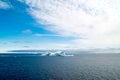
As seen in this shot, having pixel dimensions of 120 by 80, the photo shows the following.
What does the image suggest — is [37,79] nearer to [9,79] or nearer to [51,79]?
[51,79]

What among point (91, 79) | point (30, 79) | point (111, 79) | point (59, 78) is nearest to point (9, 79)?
point (30, 79)

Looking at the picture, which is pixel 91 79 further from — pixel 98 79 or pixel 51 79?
pixel 51 79

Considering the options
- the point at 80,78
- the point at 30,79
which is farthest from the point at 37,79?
the point at 80,78

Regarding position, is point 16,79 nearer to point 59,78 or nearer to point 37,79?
point 37,79

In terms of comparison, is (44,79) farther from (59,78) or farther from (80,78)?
(80,78)

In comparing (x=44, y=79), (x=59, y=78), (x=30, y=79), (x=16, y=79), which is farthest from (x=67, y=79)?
(x=16, y=79)

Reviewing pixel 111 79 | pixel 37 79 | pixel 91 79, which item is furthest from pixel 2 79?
pixel 111 79
